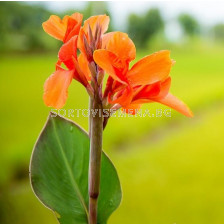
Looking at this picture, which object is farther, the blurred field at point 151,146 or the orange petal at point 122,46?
the blurred field at point 151,146

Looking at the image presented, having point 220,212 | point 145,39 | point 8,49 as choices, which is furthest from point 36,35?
point 220,212

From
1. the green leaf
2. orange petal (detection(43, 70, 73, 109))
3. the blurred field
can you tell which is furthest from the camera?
the blurred field

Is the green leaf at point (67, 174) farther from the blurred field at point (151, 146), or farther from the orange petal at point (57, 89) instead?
the blurred field at point (151, 146)

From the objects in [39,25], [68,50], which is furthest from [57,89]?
[39,25]

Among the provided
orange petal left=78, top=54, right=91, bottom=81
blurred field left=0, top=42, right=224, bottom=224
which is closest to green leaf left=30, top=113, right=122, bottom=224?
orange petal left=78, top=54, right=91, bottom=81

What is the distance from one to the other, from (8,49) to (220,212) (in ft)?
2.68

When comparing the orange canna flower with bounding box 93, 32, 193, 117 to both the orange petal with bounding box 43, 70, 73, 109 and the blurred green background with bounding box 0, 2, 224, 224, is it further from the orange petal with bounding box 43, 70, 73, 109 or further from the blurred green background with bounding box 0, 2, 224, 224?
the blurred green background with bounding box 0, 2, 224, 224

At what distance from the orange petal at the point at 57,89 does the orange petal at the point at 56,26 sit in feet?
0.15

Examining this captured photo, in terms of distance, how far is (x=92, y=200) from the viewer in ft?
1.03

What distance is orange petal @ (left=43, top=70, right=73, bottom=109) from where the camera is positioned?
10.3 inches

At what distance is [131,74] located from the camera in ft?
0.93

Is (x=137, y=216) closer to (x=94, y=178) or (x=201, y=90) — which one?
(x=201, y=90)

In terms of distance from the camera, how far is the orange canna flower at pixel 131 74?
27 cm

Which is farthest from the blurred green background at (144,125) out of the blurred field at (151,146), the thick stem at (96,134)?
the thick stem at (96,134)
